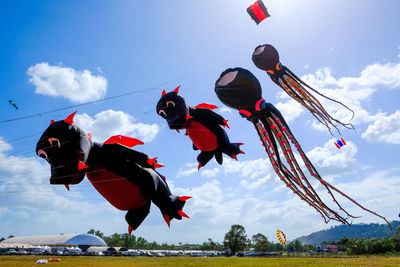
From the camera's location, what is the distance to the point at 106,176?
18.1 ft

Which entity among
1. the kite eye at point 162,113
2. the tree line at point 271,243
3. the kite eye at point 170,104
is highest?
the kite eye at point 170,104

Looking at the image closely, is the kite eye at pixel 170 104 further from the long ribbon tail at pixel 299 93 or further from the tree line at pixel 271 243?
the tree line at pixel 271 243

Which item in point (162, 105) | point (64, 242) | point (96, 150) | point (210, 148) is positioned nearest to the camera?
point (96, 150)

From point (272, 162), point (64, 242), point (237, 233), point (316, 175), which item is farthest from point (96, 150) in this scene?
point (64, 242)

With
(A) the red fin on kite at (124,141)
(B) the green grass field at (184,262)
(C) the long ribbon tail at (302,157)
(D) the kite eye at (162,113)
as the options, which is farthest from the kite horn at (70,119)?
(B) the green grass field at (184,262)

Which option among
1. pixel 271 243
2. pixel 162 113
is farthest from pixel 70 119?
pixel 271 243

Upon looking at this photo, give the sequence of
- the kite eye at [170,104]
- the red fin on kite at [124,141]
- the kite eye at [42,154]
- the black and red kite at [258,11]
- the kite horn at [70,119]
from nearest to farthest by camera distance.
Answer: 1. the kite eye at [42,154]
2. the kite horn at [70,119]
3. the red fin on kite at [124,141]
4. the black and red kite at [258,11]
5. the kite eye at [170,104]

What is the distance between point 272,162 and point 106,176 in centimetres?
402

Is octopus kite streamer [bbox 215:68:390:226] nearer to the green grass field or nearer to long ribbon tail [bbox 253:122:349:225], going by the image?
long ribbon tail [bbox 253:122:349:225]

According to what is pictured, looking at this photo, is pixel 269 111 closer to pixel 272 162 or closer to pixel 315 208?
pixel 272 162

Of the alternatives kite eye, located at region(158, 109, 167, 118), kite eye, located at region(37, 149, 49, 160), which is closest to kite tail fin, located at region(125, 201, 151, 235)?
kite eye, located at region(37, 149, 49, 160)

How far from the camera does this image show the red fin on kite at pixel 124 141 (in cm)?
578

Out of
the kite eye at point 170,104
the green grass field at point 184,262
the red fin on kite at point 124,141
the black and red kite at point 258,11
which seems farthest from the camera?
the green grass field at point 184,262

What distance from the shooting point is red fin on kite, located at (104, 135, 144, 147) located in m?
5.78
